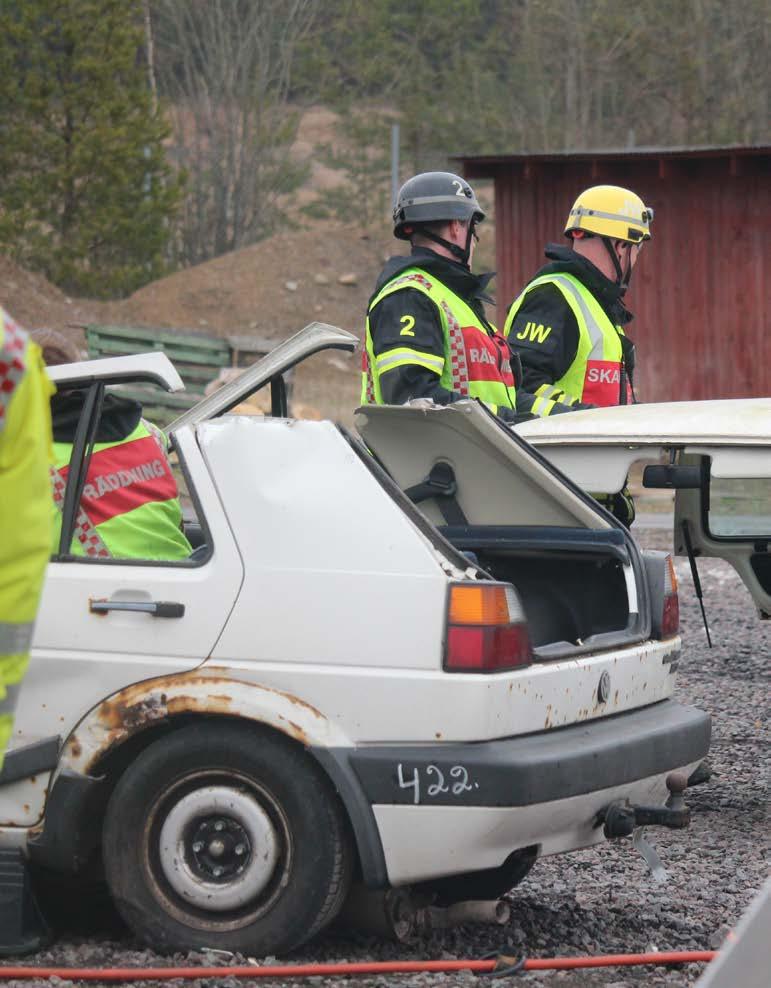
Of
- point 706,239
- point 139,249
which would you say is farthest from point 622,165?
point 139,249

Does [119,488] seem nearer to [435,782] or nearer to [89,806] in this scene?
[89,806]

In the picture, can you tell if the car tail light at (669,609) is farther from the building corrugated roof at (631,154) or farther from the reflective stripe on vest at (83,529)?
the building corrugated roof at (631,154)

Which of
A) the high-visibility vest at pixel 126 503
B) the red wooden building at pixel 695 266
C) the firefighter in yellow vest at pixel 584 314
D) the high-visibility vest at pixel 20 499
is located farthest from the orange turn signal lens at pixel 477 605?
the red wooden building at pixel 695 266

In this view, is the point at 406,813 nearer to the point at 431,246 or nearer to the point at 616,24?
the point at 431,246

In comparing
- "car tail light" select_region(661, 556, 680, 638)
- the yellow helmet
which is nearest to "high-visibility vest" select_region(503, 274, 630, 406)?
the yellow helmet

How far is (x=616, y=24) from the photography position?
43.4m

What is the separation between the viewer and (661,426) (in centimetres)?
626

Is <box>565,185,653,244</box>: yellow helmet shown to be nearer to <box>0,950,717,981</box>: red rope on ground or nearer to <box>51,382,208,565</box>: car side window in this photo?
<box>51,382,208,565</box>: car side window

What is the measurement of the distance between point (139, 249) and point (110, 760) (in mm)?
35583

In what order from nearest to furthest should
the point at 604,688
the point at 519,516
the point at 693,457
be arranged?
the point at 604,688
the point at 519,516
the point at 693,457

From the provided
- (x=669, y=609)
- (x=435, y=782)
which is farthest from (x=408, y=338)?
(x=435, y=782)

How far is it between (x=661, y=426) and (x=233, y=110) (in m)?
38.1

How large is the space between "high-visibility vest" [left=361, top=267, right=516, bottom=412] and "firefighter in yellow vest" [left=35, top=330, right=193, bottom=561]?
1.48 m

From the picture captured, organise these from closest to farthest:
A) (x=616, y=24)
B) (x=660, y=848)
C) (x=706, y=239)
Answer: (x=660, y=848) → (x=706, y=239) → (x=616, y=24)
